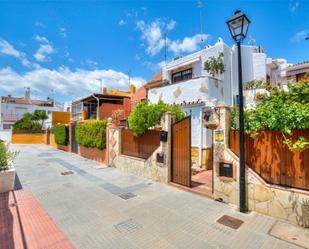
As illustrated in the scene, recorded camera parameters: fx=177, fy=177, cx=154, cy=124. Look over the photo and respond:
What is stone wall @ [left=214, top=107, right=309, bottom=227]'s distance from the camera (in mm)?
4137

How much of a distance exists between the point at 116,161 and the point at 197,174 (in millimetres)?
4871

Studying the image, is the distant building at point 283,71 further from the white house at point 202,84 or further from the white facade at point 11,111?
the white facade at point 11,111

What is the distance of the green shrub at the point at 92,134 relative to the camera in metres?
12.2

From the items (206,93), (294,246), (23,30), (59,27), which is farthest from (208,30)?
(294,246)

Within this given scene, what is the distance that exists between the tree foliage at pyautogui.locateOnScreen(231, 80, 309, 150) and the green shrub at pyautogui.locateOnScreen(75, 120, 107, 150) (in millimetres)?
9269

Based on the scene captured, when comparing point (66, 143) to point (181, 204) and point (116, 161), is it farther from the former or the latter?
point (181, 204)

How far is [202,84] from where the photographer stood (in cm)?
991

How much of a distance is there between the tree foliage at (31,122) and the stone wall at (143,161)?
30.2 meters

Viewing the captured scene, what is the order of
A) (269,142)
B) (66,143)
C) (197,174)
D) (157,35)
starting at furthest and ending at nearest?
1. (66,143)
2. (157,35)
3. (197,174)
4. (269,142)

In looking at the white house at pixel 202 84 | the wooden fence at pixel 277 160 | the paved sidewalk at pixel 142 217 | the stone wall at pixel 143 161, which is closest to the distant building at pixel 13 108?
the stone wall at pixel 143 161

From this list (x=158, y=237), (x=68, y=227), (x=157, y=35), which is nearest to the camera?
(x=158, y=237)

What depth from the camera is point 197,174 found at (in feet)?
28.3

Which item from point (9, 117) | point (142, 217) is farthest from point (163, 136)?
point (9, 117)

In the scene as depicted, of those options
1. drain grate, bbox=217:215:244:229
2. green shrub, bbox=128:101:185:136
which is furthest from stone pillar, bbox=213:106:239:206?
green shrub, bbox=128:101:185:136
